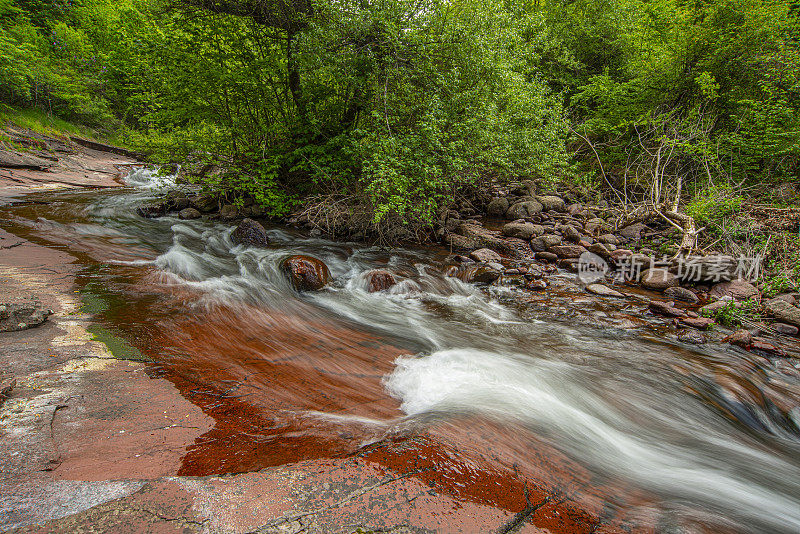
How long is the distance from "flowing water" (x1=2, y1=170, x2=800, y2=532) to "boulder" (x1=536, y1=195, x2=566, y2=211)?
6.47 m

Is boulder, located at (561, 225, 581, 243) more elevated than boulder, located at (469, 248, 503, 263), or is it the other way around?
boulder, located at (561, 225, 581, 243)

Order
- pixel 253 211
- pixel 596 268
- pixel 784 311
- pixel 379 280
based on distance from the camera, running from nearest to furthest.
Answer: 1. pixel 784 311
2. pixel 379 280
3. pixel 596 268
4. pixel 253 211

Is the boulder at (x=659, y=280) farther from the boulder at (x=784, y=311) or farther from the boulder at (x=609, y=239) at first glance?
the boulder at (x=609, y=239)

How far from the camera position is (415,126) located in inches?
298

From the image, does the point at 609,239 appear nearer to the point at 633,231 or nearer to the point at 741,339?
the point at 633,231

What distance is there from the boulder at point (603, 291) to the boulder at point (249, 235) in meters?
7.54

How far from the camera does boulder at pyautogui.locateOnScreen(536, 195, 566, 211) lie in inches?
461

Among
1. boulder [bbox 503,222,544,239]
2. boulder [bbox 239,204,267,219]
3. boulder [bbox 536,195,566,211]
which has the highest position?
boulder [bbox 536,195,566,211]

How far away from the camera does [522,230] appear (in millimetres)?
9711

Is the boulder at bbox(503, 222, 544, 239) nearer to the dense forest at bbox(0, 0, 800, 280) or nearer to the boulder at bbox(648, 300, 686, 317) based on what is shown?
the dense forest at bbox(0, 0, 800, 280)

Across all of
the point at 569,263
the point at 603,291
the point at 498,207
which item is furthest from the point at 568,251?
the point at 498,207

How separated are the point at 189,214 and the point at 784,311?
13.6 m

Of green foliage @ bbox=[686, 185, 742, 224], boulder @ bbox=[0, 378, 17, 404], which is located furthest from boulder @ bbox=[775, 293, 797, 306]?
boulder @ bbox=[0, 378, 17, 404]

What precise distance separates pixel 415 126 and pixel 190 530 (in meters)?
7.61
